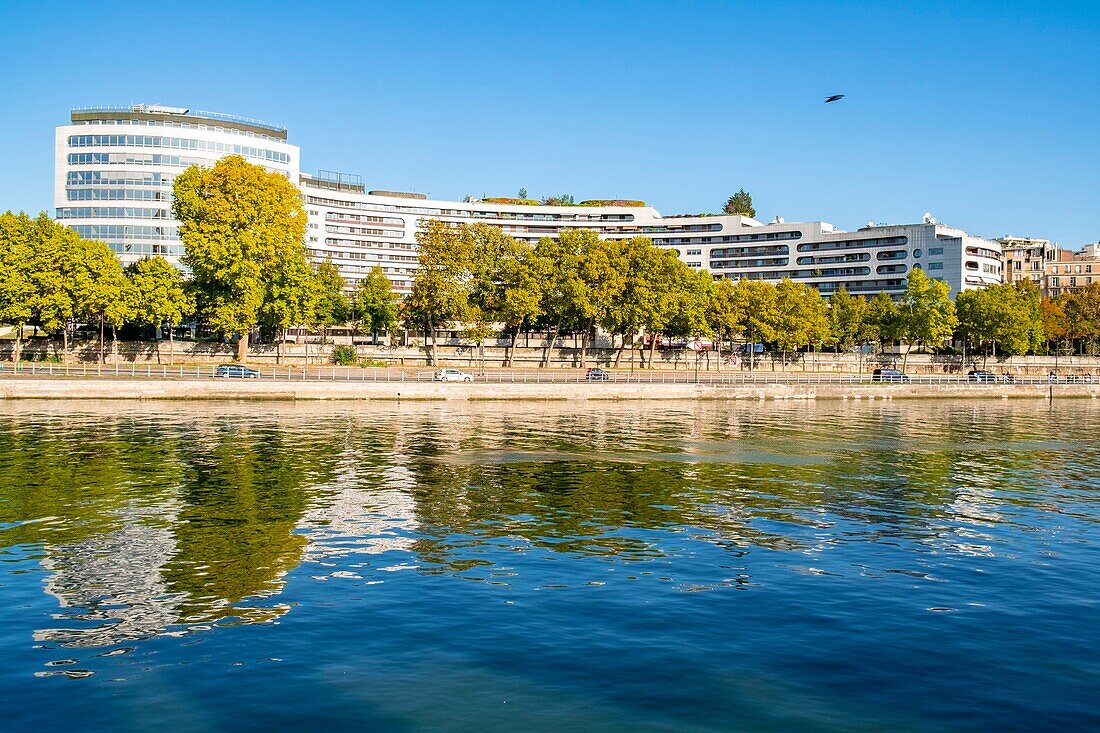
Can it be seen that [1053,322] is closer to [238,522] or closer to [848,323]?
[848,323]

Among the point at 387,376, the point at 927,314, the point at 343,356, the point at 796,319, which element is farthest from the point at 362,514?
the point at 927,314

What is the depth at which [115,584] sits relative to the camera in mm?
21344

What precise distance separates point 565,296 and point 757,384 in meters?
35.5

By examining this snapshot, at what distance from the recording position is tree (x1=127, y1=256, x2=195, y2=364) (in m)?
101

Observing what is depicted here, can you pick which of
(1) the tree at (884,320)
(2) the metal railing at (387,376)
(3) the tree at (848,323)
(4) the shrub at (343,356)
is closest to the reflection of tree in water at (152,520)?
(2) the metal railing at (387,376)

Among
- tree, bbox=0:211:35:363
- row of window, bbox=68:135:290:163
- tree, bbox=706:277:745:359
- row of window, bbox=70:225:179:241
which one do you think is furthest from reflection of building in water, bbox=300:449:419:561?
row of window, bbox=68:135:290:163

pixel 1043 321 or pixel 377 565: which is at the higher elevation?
pixel 1043 321

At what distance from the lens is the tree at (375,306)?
131375 mm

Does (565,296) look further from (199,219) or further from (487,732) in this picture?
(487,732)

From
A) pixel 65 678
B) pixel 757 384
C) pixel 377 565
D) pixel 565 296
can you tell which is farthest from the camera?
pixel 565 296

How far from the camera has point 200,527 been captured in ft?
91.1

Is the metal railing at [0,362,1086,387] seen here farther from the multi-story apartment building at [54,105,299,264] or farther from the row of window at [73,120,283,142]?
the row of window at [73,120,283,142]

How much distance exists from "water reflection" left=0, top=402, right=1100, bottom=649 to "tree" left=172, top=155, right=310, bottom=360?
38.1m

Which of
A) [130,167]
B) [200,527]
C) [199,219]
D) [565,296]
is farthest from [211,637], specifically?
[130,167]
